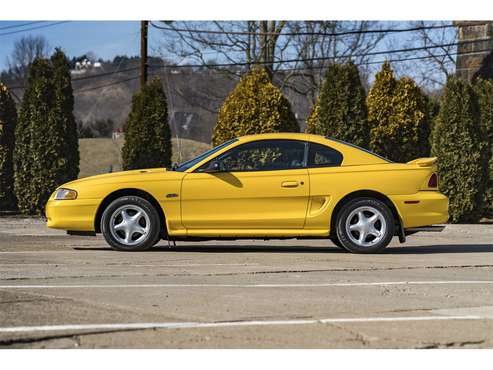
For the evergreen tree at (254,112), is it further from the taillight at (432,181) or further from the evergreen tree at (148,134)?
the taillight at (432,181)

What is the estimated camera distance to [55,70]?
2106 cm

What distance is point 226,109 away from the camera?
2119cm

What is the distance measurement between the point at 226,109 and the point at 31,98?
14.9 ft

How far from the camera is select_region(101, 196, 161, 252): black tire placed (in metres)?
11.3

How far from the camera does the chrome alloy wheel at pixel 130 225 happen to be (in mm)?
11289

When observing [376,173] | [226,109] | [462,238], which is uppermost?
[226,109]

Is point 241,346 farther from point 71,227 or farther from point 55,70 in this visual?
point 55,70

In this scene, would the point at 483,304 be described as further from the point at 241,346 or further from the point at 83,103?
the point at 83,103

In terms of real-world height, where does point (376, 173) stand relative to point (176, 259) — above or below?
above

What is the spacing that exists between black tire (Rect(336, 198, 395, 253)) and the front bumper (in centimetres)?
312

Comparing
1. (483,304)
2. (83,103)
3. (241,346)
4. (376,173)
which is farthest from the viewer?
(83,103)

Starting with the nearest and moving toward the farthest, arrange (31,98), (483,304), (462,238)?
(483,304) → (462,238) → (31,98)

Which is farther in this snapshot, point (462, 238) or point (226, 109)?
point (226, 109)

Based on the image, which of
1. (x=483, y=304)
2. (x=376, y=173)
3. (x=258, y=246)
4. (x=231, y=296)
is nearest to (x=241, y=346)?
(x=231, y=296)
